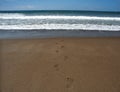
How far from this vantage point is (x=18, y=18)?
834 millimetres

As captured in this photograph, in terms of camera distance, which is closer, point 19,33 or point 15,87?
point 19,33

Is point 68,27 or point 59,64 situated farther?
point 59,64

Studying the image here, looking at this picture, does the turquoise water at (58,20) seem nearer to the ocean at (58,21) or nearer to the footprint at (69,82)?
the ocean at (58,21)

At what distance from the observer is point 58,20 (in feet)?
2.73

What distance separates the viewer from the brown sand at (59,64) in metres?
0.89

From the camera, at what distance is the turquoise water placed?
80 cm

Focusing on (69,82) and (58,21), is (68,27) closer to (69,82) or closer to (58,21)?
(58,21)

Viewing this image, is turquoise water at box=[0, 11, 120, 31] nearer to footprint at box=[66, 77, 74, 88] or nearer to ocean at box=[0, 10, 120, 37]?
ocean at box=[0, 10, 120, 37]

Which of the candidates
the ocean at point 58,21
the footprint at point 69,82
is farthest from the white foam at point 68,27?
the footprint at point 69,82

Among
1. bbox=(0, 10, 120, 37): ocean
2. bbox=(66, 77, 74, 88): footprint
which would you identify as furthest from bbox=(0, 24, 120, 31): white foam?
bbox=(66, 77, 74, 88): footprint

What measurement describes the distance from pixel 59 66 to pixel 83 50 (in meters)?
0.11

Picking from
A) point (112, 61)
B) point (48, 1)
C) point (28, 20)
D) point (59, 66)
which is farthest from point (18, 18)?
point (112, 61)

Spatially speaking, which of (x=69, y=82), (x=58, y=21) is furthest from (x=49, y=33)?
(x=69, y=82)

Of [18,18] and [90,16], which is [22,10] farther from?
[90,16]
